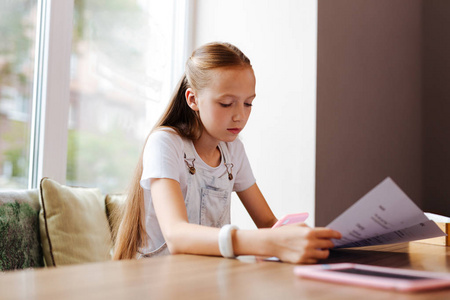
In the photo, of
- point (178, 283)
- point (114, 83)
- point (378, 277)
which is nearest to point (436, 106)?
point (114, 83)

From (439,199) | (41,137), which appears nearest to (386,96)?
(439,199)

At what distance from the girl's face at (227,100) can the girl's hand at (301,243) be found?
51 centimetres

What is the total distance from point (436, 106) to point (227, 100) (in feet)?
8.38

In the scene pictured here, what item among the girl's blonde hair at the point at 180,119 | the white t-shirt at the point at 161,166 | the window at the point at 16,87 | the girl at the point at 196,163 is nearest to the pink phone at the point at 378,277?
the girl at the point at 196,163

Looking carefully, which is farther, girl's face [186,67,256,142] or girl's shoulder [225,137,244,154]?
girl's shoulder [225,137,244,154]

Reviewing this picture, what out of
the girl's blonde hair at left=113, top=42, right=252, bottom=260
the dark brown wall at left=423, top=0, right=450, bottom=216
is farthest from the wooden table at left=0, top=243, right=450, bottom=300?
the dark brown wall at left=423, top=0, right=450, bottom=216

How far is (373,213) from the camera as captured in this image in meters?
0.79

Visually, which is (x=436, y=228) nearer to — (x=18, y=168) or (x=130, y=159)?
(x=18, y=168)

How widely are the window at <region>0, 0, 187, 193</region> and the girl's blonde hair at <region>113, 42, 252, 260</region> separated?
73cm

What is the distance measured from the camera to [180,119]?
1.43 meters

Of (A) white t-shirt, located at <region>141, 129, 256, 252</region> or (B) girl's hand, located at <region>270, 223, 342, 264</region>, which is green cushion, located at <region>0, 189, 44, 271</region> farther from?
(B) girl's hand, located at <region>270, 223, 342, 264</region>

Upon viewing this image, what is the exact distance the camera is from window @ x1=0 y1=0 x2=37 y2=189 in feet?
5.88

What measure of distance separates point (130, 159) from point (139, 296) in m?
1.97

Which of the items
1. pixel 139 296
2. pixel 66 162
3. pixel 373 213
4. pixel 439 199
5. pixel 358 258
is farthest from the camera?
pixel 439 199
